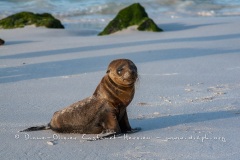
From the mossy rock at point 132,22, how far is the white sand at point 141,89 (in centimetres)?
53

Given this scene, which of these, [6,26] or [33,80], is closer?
[33,80]

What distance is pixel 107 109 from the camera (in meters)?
5.53

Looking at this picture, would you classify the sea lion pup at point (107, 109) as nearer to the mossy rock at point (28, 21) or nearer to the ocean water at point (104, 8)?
the mossy rock at point (28, 21)

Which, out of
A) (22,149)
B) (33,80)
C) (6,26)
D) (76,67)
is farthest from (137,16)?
(22,149)

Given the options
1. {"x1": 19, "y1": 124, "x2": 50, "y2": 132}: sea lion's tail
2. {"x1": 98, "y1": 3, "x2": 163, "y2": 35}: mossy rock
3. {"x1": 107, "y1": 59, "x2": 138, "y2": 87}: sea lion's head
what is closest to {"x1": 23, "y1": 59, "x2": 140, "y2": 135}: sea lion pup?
{"x1": 107, "y1": 59, "x2": 138, "y2": 87}: sea lion's head

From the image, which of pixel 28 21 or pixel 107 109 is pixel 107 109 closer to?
pixel 107 109

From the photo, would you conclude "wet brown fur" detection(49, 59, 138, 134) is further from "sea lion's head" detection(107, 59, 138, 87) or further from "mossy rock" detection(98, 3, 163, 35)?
"mossy rock" detection(98, 3, 163, 35)

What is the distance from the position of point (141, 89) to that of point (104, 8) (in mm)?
19374

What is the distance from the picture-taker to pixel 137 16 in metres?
16.4

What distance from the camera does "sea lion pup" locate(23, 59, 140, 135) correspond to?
549 cm

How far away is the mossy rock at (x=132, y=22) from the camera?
1537 cm

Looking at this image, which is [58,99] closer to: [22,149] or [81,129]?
[81,129]

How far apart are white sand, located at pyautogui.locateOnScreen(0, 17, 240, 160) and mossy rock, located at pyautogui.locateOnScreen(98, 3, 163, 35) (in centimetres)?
53

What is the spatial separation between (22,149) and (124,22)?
11.3 metres
